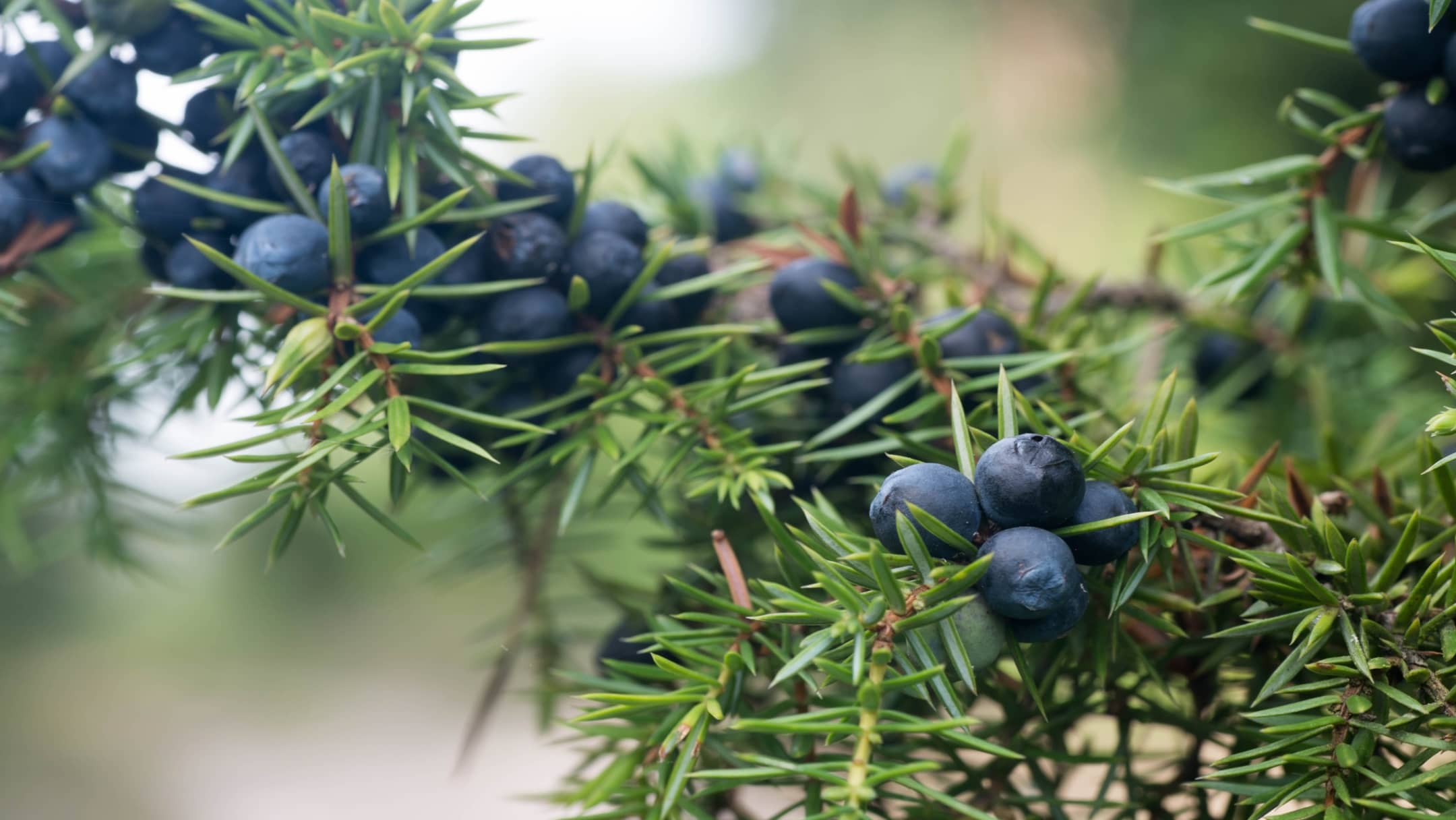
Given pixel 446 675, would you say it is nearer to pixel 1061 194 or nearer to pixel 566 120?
pixel 566 120

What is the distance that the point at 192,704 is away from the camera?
1.59 meters

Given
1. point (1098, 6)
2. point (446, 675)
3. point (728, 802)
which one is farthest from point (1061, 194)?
point (446, 675)

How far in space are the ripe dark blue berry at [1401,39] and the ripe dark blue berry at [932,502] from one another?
0.68 feet

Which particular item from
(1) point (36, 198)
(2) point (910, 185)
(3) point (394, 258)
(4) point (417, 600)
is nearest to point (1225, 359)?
(2) point (910, 185)

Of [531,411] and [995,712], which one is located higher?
[531,411]

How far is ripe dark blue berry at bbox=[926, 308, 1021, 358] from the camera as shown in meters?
0.31

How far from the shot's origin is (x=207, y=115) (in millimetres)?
294

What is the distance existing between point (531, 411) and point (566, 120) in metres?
1.81

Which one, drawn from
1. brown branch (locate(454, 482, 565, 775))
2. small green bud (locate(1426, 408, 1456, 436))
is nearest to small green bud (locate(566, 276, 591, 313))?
brown branch (locate(454, 482, 565, 775))

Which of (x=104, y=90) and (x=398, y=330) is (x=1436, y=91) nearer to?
(x=398, y=330)

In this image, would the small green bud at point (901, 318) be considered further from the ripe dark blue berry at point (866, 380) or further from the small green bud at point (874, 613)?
the small green bud at point (874, 613)

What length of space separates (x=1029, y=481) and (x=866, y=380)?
101 mm

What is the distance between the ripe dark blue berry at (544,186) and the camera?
301 millimetres

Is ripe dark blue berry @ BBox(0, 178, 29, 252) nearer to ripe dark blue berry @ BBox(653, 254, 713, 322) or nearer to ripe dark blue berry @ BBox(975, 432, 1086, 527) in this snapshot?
ripe dark blue berry @ BBox(653, 254, 713, 322)
